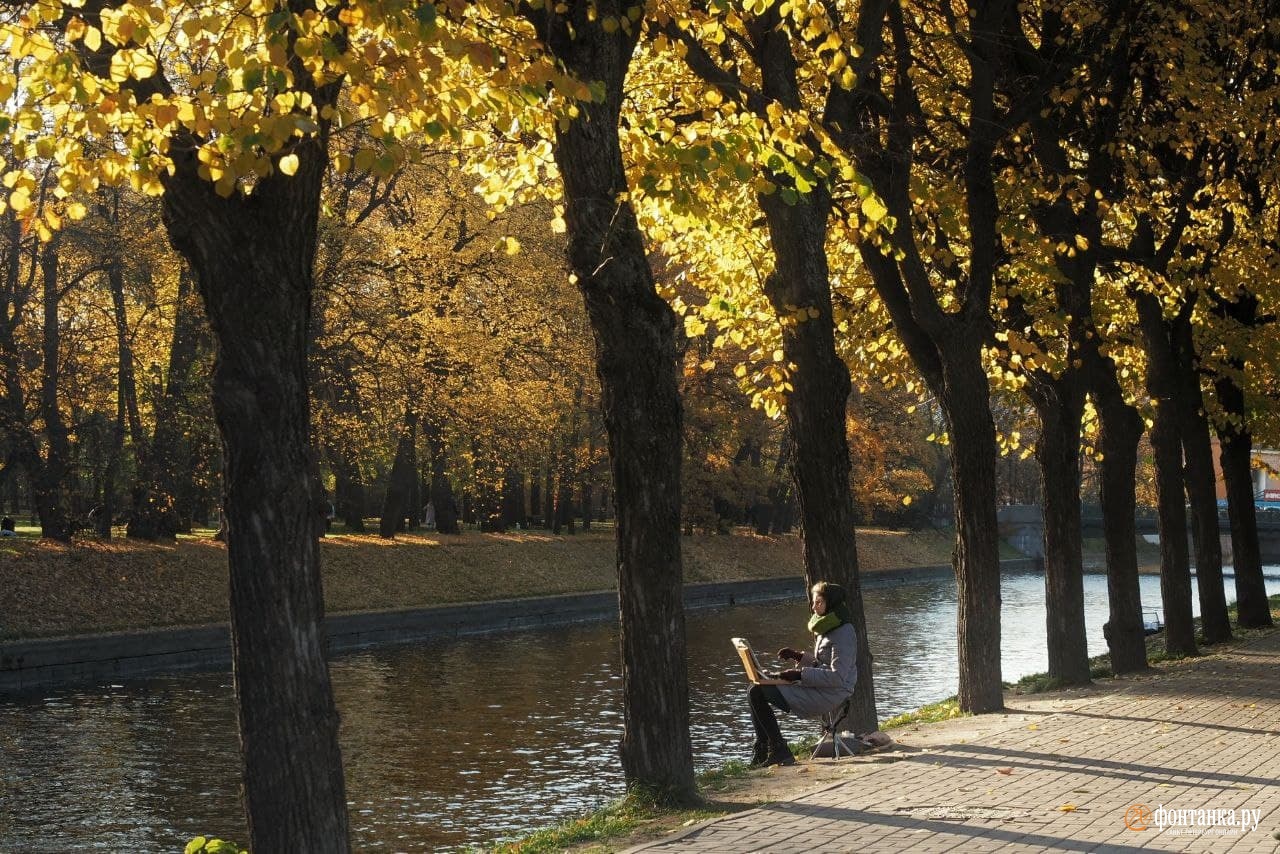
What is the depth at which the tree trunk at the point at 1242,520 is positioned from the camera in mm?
24891

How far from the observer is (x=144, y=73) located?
6.29 metres

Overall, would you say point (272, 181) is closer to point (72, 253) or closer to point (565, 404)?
point (72, 253)

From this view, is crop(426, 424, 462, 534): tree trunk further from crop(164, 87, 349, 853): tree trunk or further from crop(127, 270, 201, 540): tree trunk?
crop(164, 87, 349, 853): tree trunk

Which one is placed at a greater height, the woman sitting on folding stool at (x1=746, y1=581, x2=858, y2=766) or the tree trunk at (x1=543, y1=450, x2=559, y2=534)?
the tree trunk at (x1=543, y1=450, x2=559, y2=534)

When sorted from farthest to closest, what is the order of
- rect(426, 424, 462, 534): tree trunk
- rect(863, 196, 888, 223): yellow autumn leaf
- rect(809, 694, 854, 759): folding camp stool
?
1. rect(426, 424, 462, 534): tree trunk
2. rect(809, 694, 854, 759): folding camp stool
3. rect(863, 196, 888, 223): yellow autumn leaf

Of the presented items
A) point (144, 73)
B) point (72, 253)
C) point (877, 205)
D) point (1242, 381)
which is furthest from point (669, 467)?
point (72, 253)

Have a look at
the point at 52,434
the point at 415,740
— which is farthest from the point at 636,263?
the point at 52,434

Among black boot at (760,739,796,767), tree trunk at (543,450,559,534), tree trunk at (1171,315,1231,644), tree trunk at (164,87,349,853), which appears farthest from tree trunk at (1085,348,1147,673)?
tree trunk at (543,450,559,534)

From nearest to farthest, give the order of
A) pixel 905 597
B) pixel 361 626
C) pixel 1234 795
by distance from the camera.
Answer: pixel 1234 795 → pixel 361 626 → pixel 905 597

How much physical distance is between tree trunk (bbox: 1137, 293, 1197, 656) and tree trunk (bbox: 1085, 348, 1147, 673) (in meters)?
1.41

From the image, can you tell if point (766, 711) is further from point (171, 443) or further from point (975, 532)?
point (171, 443)

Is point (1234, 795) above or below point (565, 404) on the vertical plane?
below

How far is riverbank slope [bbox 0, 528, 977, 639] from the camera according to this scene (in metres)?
27.2

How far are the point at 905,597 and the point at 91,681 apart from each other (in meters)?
29.3
